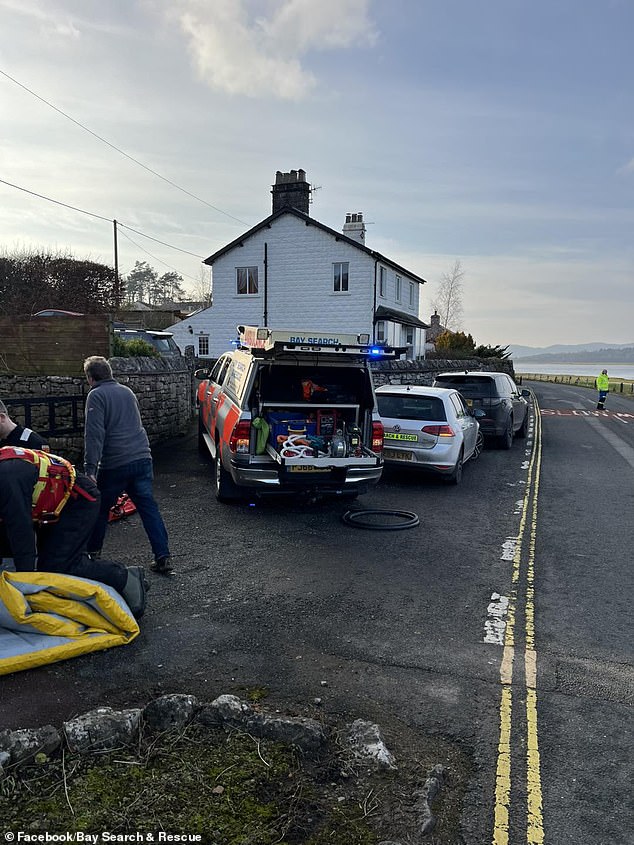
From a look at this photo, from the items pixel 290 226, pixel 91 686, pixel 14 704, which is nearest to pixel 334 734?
pixel 91 686

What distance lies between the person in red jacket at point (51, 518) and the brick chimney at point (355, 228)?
3125 cm

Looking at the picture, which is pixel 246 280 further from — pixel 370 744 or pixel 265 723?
pixel 370 744

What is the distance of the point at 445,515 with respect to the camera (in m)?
8.39

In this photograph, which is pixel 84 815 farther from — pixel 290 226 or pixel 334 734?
pixel 290 226

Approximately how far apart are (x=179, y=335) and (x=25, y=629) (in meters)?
31.1

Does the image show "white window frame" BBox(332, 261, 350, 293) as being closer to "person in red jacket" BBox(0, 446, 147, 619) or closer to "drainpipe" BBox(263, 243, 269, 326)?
"drainpipe" BBox(263, 243, 269, 326)

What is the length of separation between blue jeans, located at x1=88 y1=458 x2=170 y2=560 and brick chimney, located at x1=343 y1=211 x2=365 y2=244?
98.6 ft

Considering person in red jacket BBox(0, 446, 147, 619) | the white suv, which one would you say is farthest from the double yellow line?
the white suv

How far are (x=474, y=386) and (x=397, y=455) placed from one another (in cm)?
485

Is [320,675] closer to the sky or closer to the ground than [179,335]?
closer to the ground

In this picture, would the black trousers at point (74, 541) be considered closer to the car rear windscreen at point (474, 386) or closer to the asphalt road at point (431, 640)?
the asphalt road at point (431, 640)

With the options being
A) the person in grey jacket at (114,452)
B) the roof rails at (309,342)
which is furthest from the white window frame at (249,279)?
the person in grey jacket at (114,452)

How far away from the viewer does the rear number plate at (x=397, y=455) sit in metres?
10.1

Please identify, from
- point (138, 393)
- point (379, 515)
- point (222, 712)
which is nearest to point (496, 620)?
point (222, 712)
